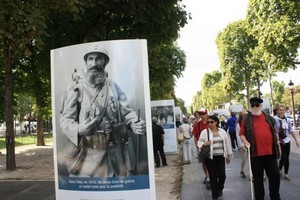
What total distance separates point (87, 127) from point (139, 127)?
25.1 inches

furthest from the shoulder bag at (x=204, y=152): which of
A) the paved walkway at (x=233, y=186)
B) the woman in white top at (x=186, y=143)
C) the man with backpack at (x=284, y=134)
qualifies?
the woman in white top at (x=186, y=143)

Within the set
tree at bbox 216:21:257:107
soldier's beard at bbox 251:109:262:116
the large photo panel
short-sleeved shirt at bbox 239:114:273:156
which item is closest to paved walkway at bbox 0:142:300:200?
short-sleeved shirt at bbox 239:114:273:156

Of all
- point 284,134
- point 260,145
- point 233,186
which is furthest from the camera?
point 284,134

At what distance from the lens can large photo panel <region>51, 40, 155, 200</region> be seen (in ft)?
16.8

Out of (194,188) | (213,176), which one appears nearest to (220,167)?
(213,176)

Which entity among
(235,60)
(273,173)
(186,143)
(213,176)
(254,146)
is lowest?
(213,176)

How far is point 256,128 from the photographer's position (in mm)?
7285

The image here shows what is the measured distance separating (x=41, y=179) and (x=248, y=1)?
83.3ft

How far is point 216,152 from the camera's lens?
8.23 metres

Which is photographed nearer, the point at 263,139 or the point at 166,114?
the point at 263,139

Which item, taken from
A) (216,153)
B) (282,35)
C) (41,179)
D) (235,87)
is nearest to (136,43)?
(216,153)

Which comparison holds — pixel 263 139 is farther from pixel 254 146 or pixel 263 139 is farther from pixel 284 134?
pixel 284 134

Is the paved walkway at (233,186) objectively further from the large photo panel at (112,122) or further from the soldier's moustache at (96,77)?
the soldier's moustache at (96,77)

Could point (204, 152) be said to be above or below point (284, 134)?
below
